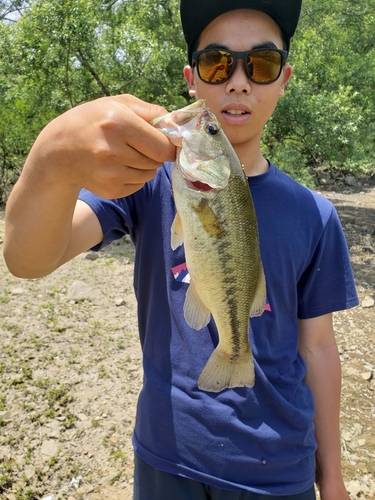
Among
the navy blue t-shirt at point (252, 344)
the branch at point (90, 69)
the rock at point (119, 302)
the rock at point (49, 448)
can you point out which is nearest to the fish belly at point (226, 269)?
the navy blue t-shirt at point (252, 344)

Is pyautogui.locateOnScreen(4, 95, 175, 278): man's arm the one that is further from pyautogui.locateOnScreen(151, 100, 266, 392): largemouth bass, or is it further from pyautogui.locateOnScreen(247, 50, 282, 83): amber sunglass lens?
pyautogui.locateOnScreen(247, 50, 282, 83): amber sunglass lens

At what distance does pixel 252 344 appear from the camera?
5.87ft

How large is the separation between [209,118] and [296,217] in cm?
68

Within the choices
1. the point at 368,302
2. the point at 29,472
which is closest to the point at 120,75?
the point at 368,302

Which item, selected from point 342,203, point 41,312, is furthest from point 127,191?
point 342,203

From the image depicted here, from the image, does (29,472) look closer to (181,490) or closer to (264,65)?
(181,490)

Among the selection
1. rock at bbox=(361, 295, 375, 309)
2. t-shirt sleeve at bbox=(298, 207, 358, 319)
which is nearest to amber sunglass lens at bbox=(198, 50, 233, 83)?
t-shirt sleeve at bbox=(298, 207, 358, 319)

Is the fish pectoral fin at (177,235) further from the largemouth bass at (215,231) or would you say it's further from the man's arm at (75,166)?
the man's arm at (75,166)

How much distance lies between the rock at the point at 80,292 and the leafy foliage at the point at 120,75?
3.92m

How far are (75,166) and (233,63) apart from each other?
895mm

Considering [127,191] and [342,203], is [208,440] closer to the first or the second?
[127,191]

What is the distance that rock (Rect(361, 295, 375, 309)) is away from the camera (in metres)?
6.50

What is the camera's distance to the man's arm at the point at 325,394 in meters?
1.99

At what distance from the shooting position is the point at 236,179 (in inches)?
59.2
